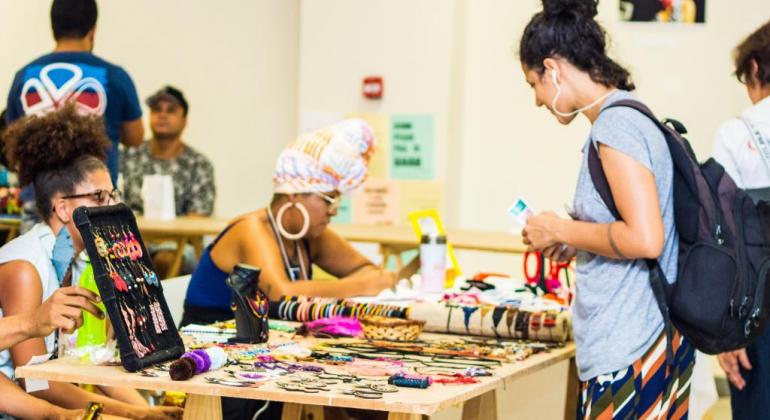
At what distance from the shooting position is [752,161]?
3.01 metres

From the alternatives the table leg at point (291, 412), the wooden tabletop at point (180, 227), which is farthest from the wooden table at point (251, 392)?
the wooden tabletop at point (180, 227)

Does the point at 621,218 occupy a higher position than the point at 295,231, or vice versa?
the point at 621,218

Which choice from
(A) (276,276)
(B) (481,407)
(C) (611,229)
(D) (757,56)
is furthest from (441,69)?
(C) (611,229)

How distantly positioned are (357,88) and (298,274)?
3.44 meters

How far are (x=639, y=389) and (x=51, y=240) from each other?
140 cm

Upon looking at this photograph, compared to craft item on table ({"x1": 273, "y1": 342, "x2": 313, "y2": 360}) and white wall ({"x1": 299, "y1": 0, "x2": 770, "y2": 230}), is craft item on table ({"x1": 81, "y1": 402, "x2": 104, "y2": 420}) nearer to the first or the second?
craft item on table ({"x1": 273, "y1": 342, "x2": 313, "y2": 360})

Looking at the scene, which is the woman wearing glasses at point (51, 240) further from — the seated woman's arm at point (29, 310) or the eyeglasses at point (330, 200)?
the eyeglasses at point (330, 200)

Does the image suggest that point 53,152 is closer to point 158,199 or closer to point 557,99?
point 557,99

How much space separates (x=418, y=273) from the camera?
4.04 m

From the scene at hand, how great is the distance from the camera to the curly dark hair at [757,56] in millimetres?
3023

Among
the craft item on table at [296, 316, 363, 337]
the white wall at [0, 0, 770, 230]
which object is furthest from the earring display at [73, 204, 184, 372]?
the white wall at [0, 0, 770, 230]

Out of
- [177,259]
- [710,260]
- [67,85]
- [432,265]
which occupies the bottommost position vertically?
[177,259]

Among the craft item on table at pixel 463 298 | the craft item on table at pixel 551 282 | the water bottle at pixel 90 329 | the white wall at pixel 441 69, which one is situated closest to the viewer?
the water bottle at pixel 90 329

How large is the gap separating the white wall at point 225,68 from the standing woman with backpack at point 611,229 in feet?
15.1
